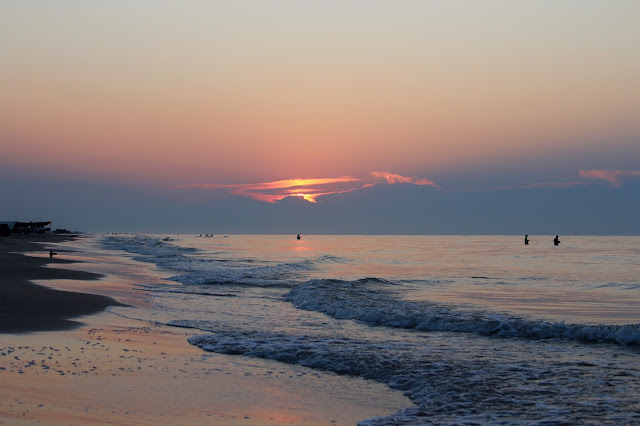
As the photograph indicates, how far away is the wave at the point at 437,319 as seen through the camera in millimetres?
16078

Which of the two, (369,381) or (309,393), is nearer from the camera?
(309,393)

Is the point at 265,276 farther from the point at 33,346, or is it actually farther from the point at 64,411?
the point at 64,411

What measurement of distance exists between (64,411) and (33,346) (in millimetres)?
4859

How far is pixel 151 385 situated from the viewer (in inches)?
383

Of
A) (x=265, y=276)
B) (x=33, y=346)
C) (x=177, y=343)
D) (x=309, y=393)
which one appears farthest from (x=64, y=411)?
(x=265, y=276)

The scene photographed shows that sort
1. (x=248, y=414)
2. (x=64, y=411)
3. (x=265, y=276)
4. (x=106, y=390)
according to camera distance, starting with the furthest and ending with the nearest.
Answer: (x=265, y=276) < (x=106, y=390) < (x=248, y=414) < (x=64, y=411)

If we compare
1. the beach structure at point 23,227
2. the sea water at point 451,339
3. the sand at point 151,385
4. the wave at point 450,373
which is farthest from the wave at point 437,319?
the beach structure at point 23,227

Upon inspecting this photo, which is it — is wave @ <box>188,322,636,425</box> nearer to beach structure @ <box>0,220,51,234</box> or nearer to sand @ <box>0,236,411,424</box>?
sand @ <box>0,236,411,424</box>

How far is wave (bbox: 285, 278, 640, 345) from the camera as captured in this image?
1608 cm

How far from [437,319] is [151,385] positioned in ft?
37.0

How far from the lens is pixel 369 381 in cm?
1114

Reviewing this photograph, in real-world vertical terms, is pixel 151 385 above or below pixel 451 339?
above

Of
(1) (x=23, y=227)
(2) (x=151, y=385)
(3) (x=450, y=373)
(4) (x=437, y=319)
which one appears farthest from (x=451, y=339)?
(1) (x=23, y=227)

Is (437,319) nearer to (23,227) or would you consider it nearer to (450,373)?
(450,373)
